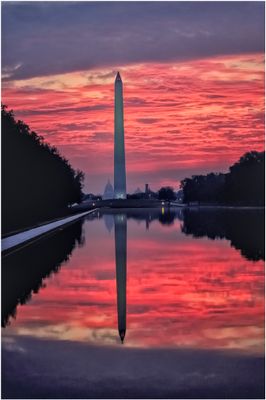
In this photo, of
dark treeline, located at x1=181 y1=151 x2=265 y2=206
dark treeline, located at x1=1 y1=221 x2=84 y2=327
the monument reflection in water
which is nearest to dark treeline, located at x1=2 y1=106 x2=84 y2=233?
dark treeline, located at x1=1 y1=221 x2=84 y2=327

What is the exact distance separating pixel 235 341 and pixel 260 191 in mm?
100800

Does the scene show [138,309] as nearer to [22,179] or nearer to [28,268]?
[28,268]

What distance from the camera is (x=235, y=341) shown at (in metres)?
11.7

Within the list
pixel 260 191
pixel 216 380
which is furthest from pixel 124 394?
pixel 260 191

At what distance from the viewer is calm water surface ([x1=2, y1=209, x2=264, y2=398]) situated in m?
10.4

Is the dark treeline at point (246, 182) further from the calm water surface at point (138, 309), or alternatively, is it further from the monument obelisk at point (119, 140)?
the calm water surface at point (138, 309)

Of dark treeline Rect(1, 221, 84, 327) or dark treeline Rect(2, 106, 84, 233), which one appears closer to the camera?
dark treeline Rect(1, 221, 84, 327)

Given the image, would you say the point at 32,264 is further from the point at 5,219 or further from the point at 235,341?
the point at 5,219

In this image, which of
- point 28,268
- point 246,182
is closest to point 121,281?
point 28,268

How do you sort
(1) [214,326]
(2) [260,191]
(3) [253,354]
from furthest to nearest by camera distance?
(2) [260,191] → (1) [214,326] → (3) [253,354]

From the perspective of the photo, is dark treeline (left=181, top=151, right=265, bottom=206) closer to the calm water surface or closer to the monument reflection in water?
the monument reflection in water

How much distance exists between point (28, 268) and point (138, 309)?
8.41m

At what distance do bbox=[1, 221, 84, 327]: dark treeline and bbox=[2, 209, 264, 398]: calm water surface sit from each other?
3 centimetres

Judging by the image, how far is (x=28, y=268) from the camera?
22891 mm
